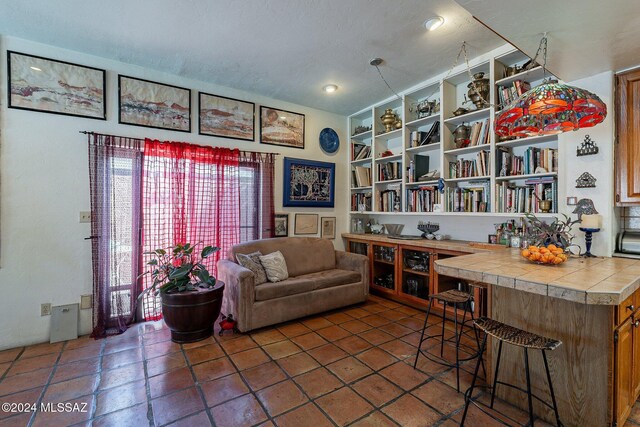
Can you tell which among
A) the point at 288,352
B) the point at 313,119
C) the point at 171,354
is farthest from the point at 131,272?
the point at 313,119

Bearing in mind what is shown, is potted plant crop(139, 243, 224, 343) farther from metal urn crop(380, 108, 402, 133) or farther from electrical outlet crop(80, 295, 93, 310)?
metal urn crop(380, 108, 402, 133)

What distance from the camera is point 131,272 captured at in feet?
9.86

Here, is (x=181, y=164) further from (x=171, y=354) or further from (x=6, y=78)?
(x=171, y=354)

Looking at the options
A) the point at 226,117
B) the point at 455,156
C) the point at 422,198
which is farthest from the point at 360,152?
the point at 226,117

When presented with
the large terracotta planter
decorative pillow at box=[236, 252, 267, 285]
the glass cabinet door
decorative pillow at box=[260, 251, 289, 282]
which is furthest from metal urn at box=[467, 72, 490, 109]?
the large terracotta planter

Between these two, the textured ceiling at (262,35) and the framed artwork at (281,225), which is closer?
the textured ceiling at (262,35)

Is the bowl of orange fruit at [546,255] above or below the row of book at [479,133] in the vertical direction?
below

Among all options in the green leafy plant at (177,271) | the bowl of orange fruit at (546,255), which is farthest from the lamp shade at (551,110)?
the green leafy plant at (177,271)

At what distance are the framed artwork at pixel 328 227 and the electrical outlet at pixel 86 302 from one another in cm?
287

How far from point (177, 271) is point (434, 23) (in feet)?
10.2

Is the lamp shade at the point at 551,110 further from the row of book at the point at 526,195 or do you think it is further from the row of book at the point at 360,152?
the row of book at the point at 360,152

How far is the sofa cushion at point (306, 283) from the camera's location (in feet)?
9.71

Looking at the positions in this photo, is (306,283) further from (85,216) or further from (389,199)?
(85,216)

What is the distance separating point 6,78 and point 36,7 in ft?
2.74
